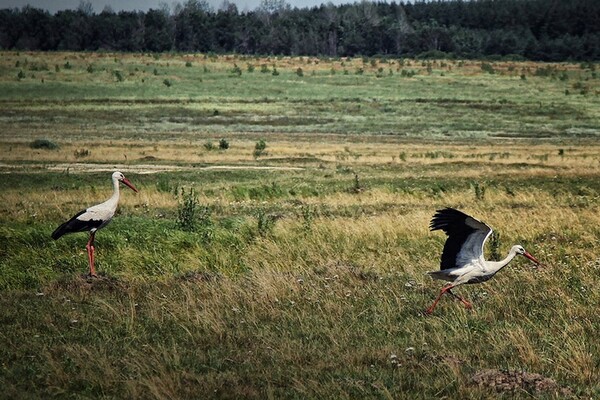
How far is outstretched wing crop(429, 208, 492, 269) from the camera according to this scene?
10.7 m

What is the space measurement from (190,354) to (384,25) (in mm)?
146283

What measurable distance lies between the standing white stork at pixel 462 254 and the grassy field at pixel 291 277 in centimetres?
47

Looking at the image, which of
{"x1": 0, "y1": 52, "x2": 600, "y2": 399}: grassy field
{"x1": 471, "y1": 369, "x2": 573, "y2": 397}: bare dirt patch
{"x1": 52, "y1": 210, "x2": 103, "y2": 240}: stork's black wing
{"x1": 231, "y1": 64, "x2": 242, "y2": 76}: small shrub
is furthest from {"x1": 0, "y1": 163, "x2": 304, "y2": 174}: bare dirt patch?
{"x1": 231, "y1": 64, "x2": 242, "y2": 76}: small shrub

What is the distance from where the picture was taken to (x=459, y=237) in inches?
432

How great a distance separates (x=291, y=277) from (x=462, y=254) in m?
2.67

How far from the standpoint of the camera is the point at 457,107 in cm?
7019

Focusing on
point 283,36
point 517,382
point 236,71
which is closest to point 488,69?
point 236,71

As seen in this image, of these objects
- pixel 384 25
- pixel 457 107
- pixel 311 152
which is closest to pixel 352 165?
pixel 311 152

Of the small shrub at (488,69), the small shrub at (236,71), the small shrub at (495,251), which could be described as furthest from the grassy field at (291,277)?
the small shrub at (488,69)

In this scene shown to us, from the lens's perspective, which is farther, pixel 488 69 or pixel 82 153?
pixel 488 69

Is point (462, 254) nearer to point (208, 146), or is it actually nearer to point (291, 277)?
point (291, 277)

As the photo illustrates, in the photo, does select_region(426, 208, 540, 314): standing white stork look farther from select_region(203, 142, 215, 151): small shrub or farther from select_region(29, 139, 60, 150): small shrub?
select_region(29, 139, 60, 150): small shrub

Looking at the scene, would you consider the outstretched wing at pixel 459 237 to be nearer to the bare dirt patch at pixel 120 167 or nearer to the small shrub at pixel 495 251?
the small shrub at pixel 495 251

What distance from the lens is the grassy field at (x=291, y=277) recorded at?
8.55 metres
